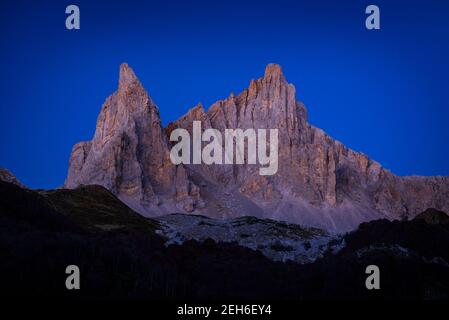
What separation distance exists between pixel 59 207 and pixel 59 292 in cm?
9158

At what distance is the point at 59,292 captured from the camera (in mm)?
35219

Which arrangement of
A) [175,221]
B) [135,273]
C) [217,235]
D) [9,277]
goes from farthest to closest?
[175,221], [217,235], [135,273], [9,277]

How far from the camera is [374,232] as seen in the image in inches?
3275

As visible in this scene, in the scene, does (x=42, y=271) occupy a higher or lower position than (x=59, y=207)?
lower

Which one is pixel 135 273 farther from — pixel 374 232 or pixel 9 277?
pixel 374 232

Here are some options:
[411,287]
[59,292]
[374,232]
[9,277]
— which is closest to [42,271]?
[9,277]
